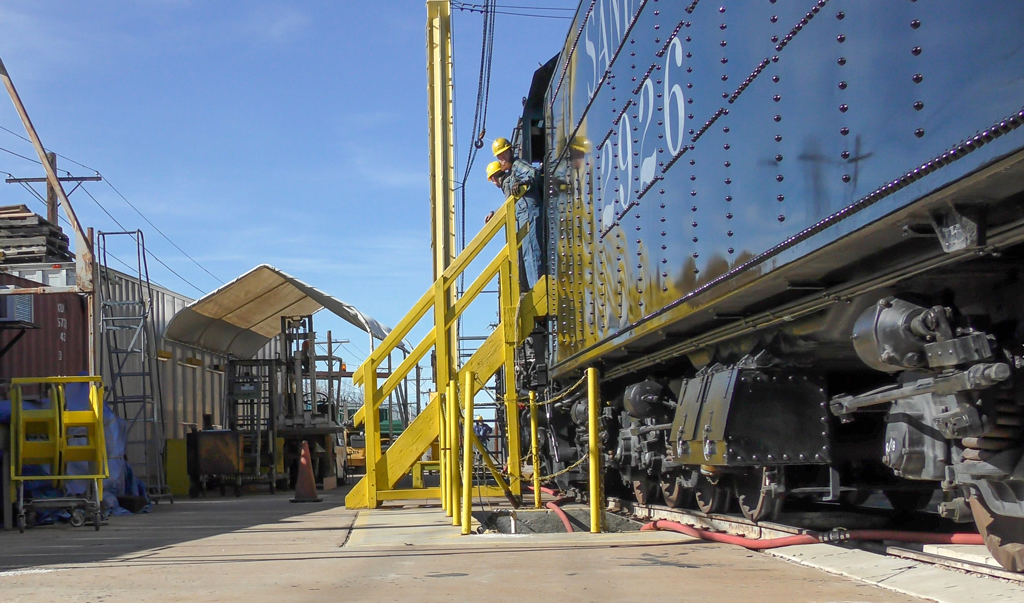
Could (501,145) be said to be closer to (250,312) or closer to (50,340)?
(50,340)

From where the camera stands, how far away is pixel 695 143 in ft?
16.8

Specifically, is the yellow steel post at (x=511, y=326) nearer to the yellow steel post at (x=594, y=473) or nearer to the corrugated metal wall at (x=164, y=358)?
the yellow steel post at (x=594, y=473)

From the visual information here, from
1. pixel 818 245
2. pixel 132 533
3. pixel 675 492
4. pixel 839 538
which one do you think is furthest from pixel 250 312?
pixel 818 245

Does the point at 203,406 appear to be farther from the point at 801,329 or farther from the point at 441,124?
the point at 801,329

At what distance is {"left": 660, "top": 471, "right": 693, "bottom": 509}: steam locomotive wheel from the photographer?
24.9ft

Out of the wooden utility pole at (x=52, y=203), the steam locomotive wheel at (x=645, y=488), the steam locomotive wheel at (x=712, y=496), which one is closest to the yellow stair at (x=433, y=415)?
the steam locomotive wheel at (x=645, y=488)

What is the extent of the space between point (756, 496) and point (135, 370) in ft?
55.6

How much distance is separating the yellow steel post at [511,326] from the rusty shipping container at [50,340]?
26.5ft

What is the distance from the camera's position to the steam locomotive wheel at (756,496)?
551cm

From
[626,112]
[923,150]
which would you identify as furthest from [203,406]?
[923,150]

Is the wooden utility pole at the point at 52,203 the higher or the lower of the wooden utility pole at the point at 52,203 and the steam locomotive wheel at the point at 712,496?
the higher

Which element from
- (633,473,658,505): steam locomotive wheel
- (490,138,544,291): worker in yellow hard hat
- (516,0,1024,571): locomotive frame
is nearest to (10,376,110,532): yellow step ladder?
(490,138,544,291): worker in yellow hard hat

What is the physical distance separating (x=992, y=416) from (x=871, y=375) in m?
2.96

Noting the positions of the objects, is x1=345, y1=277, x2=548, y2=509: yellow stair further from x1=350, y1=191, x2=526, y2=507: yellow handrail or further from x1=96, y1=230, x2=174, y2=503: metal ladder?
x1=96, y1=230, x2=174, y2=503: metal ladder
